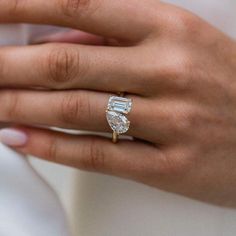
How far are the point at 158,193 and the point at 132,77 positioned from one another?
0.19 m

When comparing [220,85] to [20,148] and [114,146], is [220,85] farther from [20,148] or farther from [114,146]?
[20,148]

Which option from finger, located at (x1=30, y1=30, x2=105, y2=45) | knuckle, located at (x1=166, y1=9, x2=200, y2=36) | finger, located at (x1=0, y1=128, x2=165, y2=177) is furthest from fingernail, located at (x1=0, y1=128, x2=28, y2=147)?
knuckle, located at (x1=166, y1=9, x2=200, y2=36)

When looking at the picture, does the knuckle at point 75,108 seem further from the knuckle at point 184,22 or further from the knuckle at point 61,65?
the knuckle at point 184,22

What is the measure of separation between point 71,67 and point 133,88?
7 cm

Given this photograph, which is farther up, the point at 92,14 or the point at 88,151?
the point at 92,14

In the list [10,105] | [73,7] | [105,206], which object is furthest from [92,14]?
[105,206]

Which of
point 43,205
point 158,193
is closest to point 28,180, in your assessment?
point 43,205

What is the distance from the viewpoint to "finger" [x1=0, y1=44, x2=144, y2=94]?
51 centimetres

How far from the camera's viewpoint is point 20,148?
0.56 m

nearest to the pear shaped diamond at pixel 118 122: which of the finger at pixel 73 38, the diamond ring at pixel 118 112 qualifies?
the diamond ring at pixel 118 112

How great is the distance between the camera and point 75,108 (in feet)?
1.71

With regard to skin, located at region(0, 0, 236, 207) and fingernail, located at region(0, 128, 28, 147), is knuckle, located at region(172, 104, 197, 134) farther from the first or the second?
fingernail, located at region(0, 128, 28, 147)

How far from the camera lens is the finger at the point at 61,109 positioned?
52cm

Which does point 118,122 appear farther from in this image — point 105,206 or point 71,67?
point 105,206
